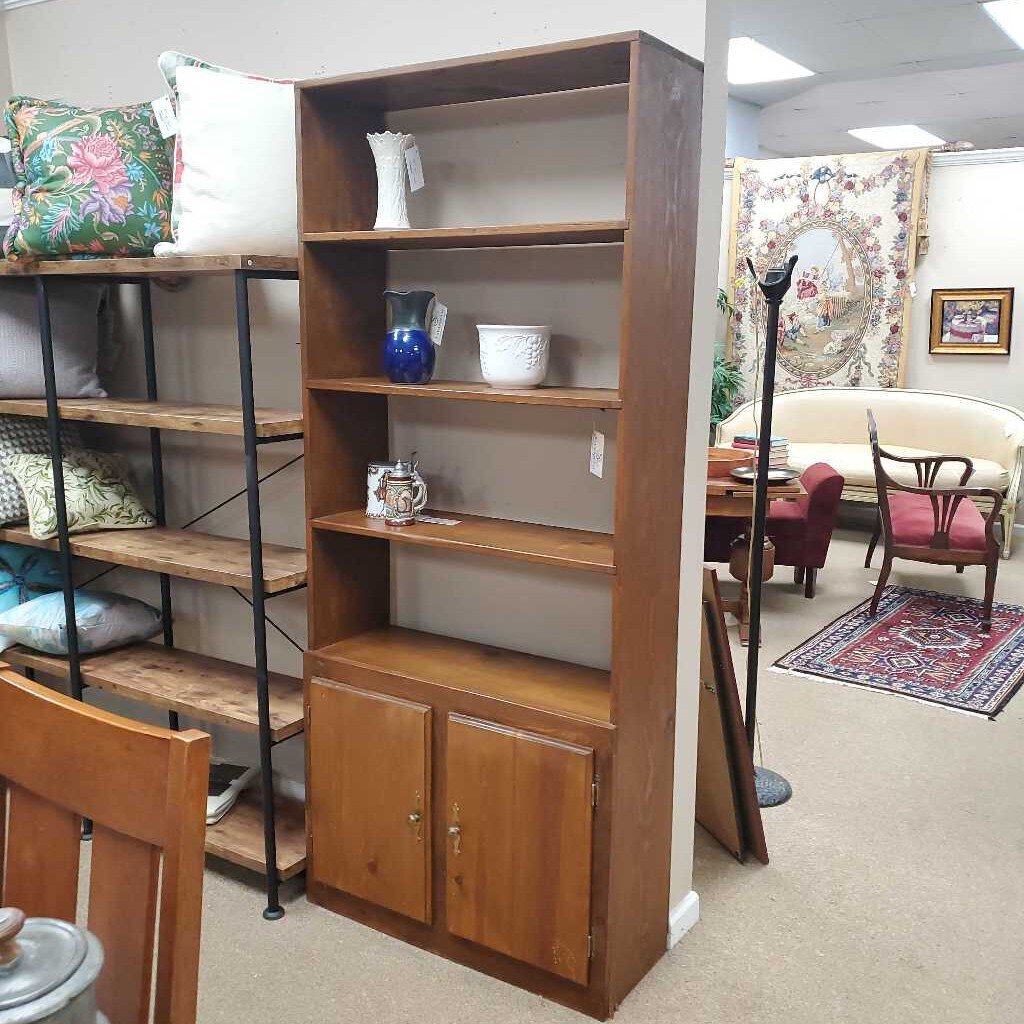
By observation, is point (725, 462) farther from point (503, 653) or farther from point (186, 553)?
point (186, 553)

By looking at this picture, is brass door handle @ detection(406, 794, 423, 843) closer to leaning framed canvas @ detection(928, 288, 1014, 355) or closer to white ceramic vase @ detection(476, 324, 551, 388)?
white ceramic vase @ detection(476, 324, 551, 388)

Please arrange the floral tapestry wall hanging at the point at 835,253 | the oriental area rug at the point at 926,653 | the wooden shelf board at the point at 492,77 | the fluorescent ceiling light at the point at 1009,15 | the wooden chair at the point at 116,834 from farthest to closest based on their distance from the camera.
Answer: the floral tapestry wall hanging at the point at 835,253 → the fluorescent ceiling light at the point at 1009,15 → the oriental area rug at the point at 926,653 → the wooden shelf board at the point at 492,77 → the wooden chair at the point at 116,834

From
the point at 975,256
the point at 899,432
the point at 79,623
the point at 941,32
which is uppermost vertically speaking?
the point at 941,32

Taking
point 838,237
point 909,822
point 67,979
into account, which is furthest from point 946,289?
point 67,979

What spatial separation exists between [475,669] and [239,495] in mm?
976

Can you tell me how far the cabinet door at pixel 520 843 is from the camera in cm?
209

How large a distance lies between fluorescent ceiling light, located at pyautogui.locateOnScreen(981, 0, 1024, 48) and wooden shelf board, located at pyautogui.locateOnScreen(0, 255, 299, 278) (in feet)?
16.1

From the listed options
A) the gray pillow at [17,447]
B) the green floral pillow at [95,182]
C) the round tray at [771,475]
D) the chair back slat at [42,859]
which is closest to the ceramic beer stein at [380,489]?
the green floral pillow at [95,182]

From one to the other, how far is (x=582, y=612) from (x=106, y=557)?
1260 millimetres

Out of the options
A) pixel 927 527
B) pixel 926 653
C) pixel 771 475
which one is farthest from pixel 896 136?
pixel 926 653

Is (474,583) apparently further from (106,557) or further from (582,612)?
(106,557)

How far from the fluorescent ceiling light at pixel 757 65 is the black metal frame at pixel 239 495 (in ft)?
15.4

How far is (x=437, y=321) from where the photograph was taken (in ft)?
7.63

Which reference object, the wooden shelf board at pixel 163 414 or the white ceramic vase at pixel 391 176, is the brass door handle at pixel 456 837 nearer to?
the wooden shelf board at pixel 163 414
